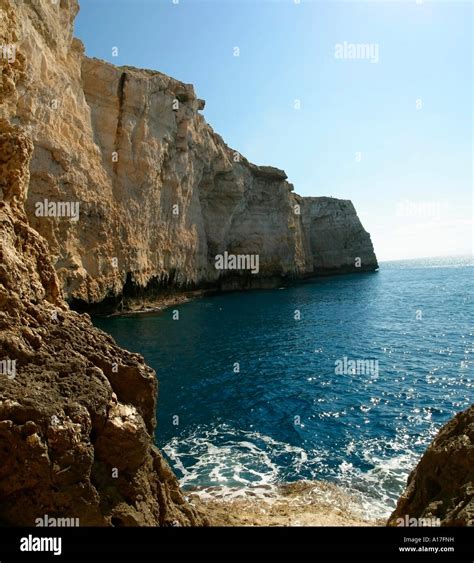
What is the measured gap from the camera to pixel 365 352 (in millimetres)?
26984

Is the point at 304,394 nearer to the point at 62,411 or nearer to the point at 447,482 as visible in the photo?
the point at 447,482

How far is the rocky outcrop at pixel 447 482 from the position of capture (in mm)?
4898

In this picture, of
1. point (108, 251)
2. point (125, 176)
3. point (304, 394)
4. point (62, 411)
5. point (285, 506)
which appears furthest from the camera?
point (125, 176)

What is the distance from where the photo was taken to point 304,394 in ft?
63.2

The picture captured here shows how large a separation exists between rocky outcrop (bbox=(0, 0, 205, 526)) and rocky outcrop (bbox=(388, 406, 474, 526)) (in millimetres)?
4004

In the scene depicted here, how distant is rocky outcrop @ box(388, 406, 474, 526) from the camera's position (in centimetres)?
490

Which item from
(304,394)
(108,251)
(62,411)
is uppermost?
(108,251)

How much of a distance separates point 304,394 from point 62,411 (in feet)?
50.3

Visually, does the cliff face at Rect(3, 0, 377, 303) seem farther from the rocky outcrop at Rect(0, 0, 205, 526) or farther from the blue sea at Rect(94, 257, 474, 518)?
the rocky outcrop at Rect(0, 0, 205, 526)

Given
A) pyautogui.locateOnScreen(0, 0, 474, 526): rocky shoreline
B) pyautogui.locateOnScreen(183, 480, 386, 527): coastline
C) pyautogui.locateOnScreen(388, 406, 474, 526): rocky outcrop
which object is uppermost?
pyautogui.locateOnScreen(0, 0, 474, 526): rocky shoreline

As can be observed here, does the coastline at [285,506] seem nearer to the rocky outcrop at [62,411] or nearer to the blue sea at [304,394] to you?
the blue sea at [304,394]

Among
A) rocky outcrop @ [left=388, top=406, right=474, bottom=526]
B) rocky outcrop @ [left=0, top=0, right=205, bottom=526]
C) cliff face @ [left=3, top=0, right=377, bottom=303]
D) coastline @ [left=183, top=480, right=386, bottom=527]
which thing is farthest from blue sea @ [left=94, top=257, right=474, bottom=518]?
cliff face @ [left=3, top=0, right=377, bottom=303]

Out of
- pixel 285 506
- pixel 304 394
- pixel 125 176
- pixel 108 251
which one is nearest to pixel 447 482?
Result: pixel 285 506

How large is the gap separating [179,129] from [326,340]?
36.4 m
